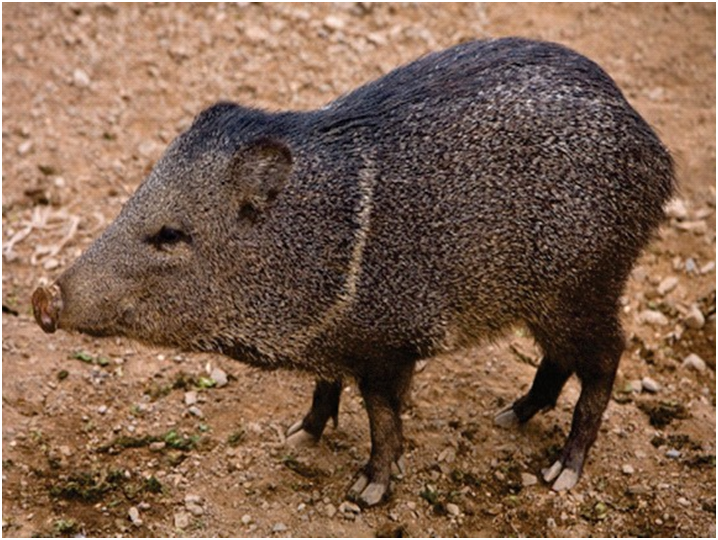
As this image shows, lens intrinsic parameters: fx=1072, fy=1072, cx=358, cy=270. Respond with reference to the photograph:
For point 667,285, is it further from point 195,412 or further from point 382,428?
point 195,412

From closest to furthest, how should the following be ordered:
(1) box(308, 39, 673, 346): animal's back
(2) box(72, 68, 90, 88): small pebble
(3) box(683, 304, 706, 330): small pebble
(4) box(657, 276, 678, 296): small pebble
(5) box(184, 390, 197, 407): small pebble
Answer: (1) box(308, 39, 673, 346): animal's back → (5) box(184, 390, 197, 407): small pebble → (3) box(683, 304, 706, 330): small pebble → (4) box(657, 276, 678, 296): small pebble → (2) box(72, 68, 90, 88): small pebble

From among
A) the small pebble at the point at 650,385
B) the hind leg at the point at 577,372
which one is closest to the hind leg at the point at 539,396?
the hind leg at the point at 577,372

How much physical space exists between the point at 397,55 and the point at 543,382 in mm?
2562

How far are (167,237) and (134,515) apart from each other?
3.63 feet

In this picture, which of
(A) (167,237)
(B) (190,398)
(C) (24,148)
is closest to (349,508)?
(B) (190,398)

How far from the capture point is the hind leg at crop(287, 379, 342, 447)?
4.20 metres

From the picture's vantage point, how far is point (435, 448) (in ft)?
14.2

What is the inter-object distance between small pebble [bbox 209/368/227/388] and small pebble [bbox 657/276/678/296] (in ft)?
6.96

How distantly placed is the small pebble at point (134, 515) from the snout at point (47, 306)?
0.88m

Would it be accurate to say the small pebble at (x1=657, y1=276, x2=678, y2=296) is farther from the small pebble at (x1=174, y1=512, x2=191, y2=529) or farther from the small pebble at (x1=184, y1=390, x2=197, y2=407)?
the small pebble at (x1=174, y1=512, x2=191, y2=529)

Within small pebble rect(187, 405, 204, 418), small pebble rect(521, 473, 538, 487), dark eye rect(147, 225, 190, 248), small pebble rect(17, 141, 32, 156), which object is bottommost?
small pebble rect(521, 473, 538, 487)

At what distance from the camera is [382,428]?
399 cm

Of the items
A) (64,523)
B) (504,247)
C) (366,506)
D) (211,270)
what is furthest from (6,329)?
(504,247)

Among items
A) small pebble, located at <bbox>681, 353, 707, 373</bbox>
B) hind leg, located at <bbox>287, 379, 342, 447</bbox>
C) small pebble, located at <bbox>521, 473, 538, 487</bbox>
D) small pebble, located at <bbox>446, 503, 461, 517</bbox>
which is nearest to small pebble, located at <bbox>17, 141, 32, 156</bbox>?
hind leg, located at <bbox>287, 379, 342, 447</bbox>
